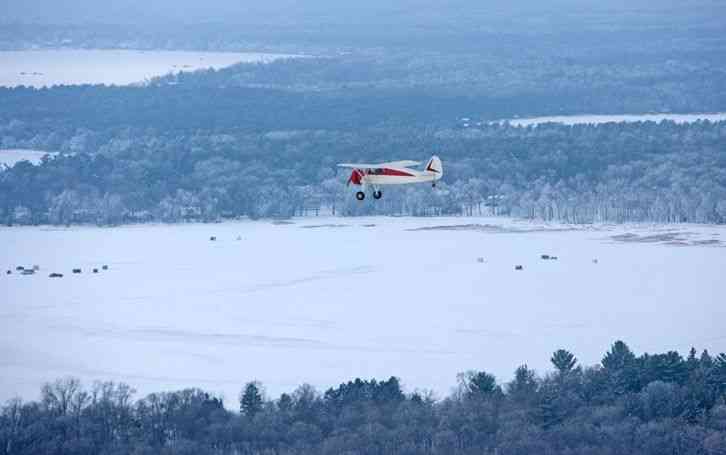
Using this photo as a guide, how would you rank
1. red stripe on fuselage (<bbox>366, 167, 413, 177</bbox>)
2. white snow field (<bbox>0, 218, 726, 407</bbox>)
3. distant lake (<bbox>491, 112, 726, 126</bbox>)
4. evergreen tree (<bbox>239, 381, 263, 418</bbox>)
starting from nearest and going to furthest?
red stripe on fuselage (<bbox>366, 167, 413, 177</bbox>)
evergreen tree (<bbox>239, 381, 263, 418</bbox>)
white snow field (<bbox>0, 218, 726, 407</bbox>)
distant lake (<bbox>491, 112, 726, 126</bbox>)

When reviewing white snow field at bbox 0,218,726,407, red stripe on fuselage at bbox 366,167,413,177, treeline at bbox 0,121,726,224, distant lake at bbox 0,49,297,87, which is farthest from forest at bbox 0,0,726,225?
red stripe on fuselage at bbox 366,167,413,177

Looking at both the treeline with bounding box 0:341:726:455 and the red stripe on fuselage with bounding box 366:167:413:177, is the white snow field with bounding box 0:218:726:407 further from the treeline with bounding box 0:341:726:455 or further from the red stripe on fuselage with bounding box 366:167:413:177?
the red stripe on fuselage with bounding box 366:167:413:177

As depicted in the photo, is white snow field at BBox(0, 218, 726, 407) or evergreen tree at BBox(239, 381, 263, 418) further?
white snow field at BBox(0, 218, 726, 407)

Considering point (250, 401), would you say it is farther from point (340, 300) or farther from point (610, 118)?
point (610, 118)

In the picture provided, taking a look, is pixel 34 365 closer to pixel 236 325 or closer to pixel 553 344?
pixel 236 325

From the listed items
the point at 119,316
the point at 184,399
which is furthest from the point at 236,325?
the point at 184,399

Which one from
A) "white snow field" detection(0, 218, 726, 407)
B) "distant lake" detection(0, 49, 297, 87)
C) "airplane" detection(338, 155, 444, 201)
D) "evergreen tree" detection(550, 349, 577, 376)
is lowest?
"evergreen tree" detection(550, 349, 577, 376)

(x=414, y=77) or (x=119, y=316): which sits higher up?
(x=414, y=77)

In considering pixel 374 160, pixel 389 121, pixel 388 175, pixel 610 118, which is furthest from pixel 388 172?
pixel 610 118
